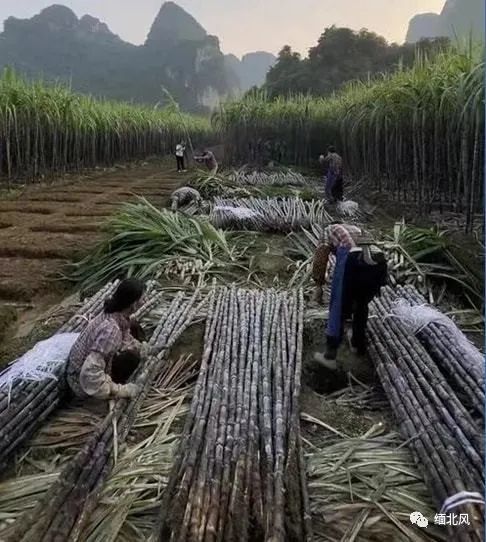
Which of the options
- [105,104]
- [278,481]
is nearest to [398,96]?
[278,481]

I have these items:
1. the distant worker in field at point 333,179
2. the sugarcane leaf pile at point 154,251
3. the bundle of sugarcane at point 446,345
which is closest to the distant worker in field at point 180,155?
the distant worker in field at point 333,179

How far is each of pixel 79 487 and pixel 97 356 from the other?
25.9 inches

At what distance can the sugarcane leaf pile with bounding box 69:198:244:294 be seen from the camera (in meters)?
4.64

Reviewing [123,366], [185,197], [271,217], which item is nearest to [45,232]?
[185,197]

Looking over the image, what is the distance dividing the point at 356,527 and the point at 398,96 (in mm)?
6892

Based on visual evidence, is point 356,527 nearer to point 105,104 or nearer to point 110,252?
point 110,252

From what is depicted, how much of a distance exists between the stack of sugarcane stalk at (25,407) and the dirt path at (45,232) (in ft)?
4.16

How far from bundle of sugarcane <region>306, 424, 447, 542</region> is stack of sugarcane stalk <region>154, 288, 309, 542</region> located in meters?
0.11

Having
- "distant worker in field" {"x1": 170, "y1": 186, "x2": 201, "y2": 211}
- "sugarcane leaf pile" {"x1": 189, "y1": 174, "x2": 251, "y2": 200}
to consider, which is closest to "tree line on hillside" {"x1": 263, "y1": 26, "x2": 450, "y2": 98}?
"sugarcane leaf pile" {"x1": 189, "y1": 174, "x2": 251, "y2": 200}

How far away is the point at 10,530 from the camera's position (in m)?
1.94

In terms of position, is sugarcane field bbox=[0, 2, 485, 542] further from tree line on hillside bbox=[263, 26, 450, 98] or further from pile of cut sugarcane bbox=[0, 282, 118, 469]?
tree line on hillside bbox=[263, 26, 450, 98]

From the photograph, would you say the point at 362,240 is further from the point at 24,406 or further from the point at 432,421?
the point at 24,406

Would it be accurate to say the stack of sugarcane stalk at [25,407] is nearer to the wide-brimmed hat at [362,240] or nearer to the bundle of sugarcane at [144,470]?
the bundle of sugarcane at [144,470]

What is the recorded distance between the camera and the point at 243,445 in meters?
2.22
